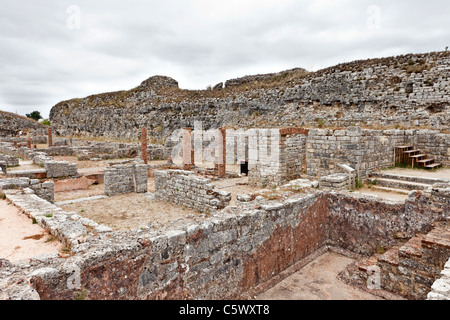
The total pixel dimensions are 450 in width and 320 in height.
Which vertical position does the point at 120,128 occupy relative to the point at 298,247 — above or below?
above

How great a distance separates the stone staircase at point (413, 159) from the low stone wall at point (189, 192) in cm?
771

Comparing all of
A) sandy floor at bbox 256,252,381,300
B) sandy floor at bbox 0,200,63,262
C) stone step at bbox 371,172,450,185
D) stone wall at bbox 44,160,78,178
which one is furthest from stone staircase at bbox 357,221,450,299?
stone wall at bbox 44,160,78,178

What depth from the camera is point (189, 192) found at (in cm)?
1007

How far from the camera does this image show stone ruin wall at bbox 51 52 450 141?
656 inches

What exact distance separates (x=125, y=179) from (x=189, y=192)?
4376 millimetres

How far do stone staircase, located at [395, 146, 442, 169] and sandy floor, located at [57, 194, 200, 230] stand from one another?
345 inches

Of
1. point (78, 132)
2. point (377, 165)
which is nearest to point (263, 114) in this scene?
point (377, 165)

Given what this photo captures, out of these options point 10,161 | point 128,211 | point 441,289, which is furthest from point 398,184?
point 10,161

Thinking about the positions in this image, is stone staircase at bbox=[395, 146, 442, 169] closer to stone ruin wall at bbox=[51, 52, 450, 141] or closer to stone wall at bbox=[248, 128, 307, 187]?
stone ruin wall at bbox=[51, 52, 450, 141]

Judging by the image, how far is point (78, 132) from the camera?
45656mm

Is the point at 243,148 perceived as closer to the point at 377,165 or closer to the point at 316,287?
the point at 377,165

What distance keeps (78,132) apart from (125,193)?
3879 cm

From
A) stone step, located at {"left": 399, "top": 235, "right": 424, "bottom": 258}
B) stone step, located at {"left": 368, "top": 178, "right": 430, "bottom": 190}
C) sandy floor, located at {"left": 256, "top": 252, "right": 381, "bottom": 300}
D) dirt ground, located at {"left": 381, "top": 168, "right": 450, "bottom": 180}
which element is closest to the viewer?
stone step, located at {"left": 399, "top": 235, "right": 424, "bottom": 258}

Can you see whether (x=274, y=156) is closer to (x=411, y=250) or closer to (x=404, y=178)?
(x=404, y=178)
